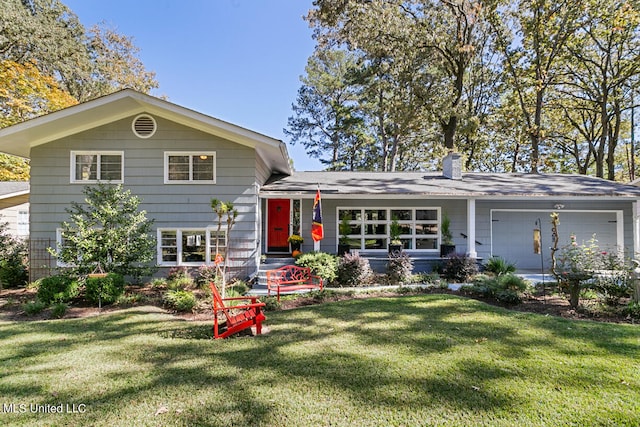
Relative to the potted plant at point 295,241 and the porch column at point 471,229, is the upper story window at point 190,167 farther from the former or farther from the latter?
the porch column at point 471,229

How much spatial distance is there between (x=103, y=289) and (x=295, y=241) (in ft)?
18.1

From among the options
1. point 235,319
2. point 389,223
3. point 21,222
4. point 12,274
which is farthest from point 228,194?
point 21,222

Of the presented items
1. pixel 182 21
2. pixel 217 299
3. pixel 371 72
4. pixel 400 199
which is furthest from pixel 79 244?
pixel 371 72

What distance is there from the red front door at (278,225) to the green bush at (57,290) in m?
5.88

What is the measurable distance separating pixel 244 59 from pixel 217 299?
14.3 meters

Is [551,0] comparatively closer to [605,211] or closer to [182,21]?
[605,211]

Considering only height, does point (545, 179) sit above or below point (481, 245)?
above

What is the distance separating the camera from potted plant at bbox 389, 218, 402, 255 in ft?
34.6

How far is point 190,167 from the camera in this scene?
31.1ft

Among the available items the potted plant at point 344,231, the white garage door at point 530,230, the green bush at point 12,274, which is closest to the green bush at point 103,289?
the green bush at point 12,274

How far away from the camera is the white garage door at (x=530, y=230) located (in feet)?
37.4

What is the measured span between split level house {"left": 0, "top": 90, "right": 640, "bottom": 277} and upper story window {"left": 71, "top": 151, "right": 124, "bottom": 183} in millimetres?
30

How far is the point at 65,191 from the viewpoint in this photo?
924 cm

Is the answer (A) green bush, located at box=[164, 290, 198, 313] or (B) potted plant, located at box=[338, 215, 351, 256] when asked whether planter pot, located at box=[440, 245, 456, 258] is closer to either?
(B) potted plant, located at box=[338, 215, 351, 256]
